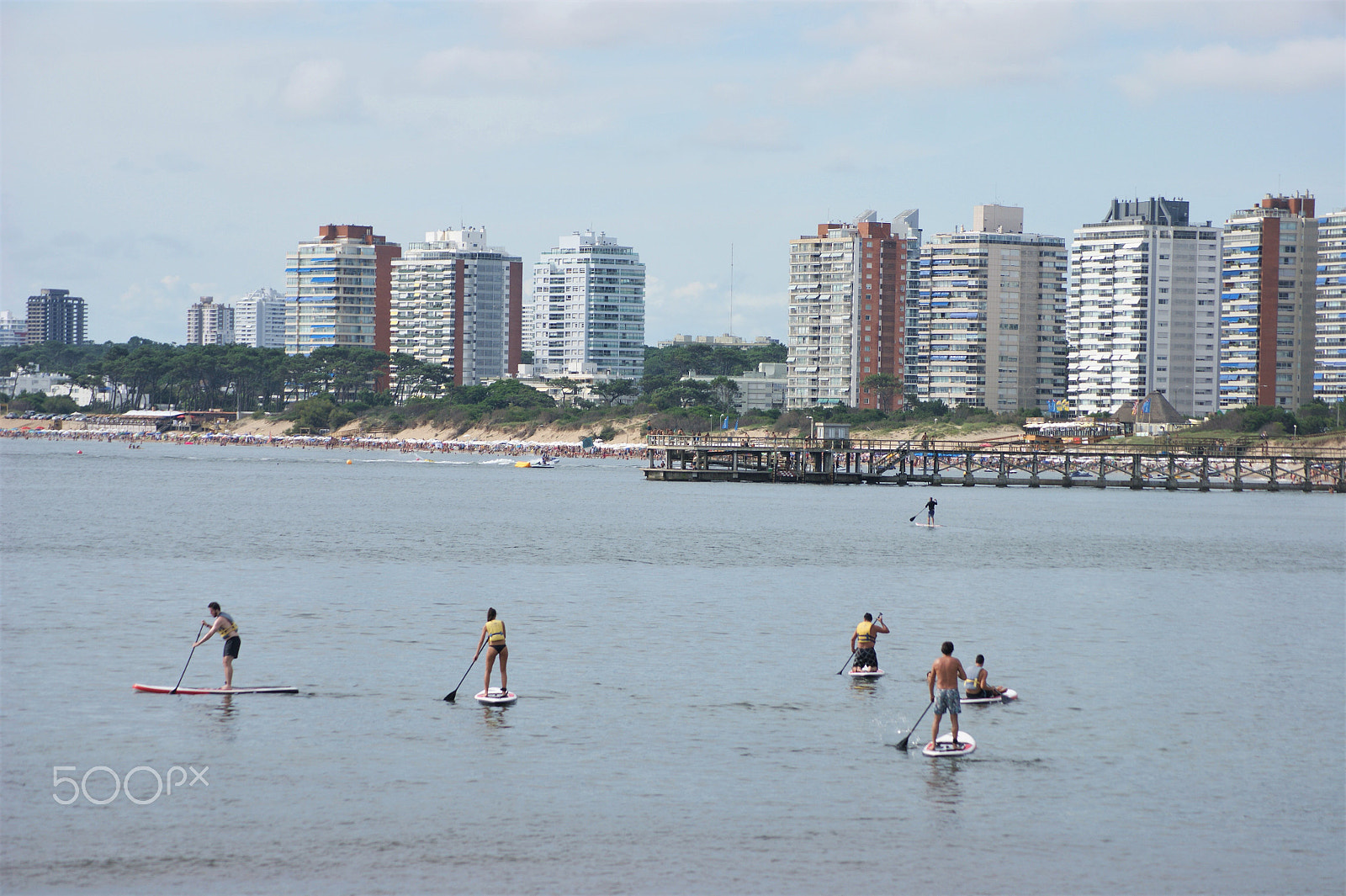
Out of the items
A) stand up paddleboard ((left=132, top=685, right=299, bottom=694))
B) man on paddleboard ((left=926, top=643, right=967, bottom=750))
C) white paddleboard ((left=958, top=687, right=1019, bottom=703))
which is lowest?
white paddleboard ((left=958, top=687, right=1019, bottom=703))

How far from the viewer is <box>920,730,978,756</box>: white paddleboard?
25.5m

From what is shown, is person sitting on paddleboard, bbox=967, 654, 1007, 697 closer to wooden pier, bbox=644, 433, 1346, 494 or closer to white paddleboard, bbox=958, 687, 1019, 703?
white paddleboard, bbox=958, 687, 1019, 703

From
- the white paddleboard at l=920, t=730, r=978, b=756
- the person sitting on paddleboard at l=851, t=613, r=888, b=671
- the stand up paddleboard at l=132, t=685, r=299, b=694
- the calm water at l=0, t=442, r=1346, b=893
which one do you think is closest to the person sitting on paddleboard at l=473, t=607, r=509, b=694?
the calm water at l=0, t=442, r=1346, b=893

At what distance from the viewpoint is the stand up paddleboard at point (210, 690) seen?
96.1ft

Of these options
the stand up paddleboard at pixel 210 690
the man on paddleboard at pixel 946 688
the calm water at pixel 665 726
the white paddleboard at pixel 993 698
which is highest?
the man on paddleboard at pixel 946 688

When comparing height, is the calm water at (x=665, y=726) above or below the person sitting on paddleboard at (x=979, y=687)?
below

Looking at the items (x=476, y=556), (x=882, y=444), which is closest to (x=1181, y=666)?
(x=476, y=556)

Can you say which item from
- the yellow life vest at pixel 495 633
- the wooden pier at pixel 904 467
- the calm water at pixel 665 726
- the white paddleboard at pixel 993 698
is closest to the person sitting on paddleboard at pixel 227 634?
the calm water at pixel 665 726

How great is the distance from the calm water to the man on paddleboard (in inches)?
27.3

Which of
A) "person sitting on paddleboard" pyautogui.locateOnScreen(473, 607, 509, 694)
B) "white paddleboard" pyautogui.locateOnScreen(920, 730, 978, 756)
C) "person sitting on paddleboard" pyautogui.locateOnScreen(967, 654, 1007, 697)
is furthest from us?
"person sitting on paddleboard" pyautogui.locateOnScreen(967, 654, 1007, 697)

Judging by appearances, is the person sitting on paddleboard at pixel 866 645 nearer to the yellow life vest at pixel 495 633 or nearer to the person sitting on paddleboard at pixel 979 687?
the person sitting on paddleboard at pixel 979 687

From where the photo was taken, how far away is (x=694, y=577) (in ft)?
181

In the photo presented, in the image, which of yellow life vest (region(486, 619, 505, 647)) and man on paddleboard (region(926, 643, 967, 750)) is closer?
man on paddleboard (region(926, 643, 967, 750))

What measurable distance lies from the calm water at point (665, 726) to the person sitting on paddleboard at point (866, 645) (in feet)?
2.12
